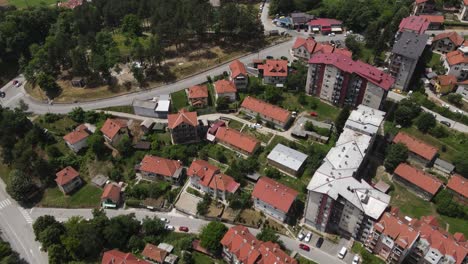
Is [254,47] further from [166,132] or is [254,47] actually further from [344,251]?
[344,251]

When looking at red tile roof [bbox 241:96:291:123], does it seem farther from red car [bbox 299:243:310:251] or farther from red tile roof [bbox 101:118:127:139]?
red tile roof [bbox 101:118:127:139]

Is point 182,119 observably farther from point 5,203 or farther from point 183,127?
point 5,203

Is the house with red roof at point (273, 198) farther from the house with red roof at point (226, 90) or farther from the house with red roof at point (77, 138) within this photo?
the house with red roof at point (77, 138)

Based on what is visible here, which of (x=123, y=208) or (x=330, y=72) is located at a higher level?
(x=330, y=72)

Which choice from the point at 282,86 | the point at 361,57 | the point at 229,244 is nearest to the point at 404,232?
the point at 229,244

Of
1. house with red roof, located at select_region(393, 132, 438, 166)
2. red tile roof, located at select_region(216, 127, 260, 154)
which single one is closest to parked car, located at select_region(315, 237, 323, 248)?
red tile roof, located at select_region(216, 127, 260, 154)
